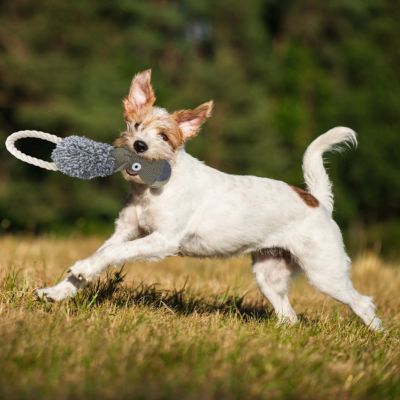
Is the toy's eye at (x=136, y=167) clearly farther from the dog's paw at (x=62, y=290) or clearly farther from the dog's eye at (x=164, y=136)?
the dog's paw at (x=62, y=290)

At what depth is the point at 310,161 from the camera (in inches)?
236

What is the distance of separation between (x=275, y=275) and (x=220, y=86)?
84.4 feet

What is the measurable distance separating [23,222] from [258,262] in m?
17.8

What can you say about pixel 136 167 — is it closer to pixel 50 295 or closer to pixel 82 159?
pixel 82 159

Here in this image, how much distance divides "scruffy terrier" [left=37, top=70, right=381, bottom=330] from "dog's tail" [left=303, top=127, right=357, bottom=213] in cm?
1

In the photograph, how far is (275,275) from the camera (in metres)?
5.87

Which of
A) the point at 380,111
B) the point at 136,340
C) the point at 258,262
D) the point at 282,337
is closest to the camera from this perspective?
the point at 136,340

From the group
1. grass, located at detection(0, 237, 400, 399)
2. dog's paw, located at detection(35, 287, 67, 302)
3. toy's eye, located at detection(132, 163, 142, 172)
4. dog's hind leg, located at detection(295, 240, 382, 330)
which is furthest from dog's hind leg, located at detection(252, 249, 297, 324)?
dog's paw, located at detection(35, 287, 67, 302)

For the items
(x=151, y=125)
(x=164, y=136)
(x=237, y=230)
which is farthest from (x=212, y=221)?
(x=151, y=125)

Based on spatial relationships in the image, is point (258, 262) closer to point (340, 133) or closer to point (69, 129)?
point (340, 133)

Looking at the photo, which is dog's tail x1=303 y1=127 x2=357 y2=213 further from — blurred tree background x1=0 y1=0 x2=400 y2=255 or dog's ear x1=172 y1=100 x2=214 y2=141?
blurred tree background x1=0 y1=0 x2=400 y2=255

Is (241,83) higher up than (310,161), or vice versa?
(241,83)

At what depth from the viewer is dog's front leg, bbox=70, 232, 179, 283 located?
4605 mm

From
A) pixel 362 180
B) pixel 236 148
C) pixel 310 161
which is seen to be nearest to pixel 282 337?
pixel 310 161
